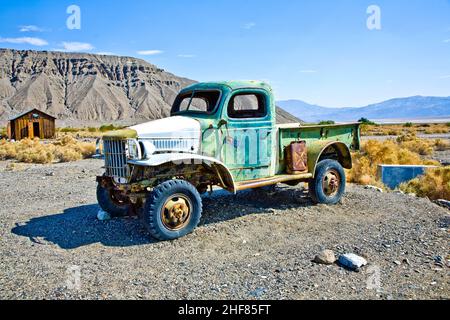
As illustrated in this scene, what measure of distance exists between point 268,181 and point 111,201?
2742 millimetres

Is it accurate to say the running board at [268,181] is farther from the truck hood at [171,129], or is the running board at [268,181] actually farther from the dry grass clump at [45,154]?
the dry grass clump at [45,154]

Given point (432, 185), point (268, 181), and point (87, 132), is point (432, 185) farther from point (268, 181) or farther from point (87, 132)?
point (87, 132)

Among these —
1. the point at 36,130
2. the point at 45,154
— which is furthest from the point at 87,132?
the point at 45,154

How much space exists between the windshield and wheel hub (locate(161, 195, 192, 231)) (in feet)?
5.26

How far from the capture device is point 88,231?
6.52 meters

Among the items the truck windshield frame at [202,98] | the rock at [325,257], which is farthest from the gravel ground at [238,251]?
the truck windshield frame at [202,98]

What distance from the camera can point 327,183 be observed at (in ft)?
26.6

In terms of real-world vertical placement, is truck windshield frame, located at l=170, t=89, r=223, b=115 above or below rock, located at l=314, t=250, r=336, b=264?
above

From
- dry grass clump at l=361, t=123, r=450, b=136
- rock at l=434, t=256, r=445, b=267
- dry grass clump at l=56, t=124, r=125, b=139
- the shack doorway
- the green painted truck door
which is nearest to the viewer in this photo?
rock at l=434, t=256, r=445, b=267

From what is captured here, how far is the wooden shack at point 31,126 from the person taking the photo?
1464 inches

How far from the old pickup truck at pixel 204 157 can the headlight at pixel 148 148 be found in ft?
0.05

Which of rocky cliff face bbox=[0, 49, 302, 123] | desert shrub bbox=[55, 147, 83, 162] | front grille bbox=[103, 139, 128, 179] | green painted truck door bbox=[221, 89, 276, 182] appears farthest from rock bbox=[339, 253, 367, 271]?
rocky cliff face bbox=[0, 49, 302, 123]

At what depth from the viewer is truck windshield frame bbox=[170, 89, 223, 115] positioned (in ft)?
22.2

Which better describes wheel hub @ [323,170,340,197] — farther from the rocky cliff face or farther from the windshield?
the rocky cliff face
